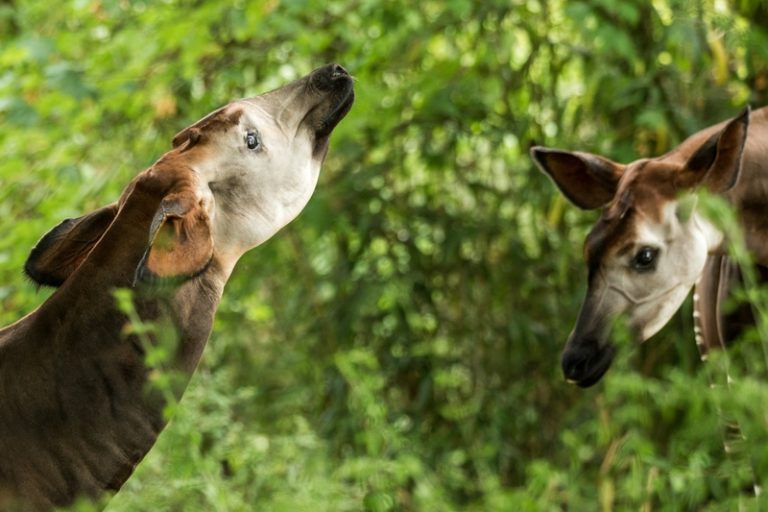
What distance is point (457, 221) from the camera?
18.6ft

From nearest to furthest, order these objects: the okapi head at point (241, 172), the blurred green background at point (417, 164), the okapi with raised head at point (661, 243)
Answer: the okapi head at point (241, 172) → the okapi with raised head at point (661, 243) → the blurred green background at point (417, 164)

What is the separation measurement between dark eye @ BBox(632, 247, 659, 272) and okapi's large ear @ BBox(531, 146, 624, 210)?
26 cm

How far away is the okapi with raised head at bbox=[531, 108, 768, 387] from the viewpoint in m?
3.08

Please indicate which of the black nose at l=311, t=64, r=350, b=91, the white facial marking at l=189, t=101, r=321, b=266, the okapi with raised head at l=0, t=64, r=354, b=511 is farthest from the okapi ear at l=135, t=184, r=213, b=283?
the black nose at l=311, t=64, r=350, b=91

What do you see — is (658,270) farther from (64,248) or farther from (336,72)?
(64,248)

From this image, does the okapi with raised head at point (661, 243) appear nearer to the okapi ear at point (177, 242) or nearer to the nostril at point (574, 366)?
the nostril at point (574, 366)

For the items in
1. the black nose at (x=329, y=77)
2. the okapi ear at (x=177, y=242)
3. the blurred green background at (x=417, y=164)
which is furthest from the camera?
the blurred green background at (x=417, y=164)

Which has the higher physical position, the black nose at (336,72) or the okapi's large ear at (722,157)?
the black nose at (336,72)

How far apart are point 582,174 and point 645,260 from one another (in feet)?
1.14

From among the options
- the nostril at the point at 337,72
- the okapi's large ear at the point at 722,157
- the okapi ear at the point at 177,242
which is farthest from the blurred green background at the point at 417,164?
the okapi ear at the point at 177,242

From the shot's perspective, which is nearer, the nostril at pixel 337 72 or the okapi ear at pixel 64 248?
the okapi ear at pixel 64 248

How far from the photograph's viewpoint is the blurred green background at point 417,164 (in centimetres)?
507

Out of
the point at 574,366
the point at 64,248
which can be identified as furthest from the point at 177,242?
the point at 574,366

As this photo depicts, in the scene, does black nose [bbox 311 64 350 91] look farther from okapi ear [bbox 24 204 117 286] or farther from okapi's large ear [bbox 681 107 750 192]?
okapi's large ear [bbox 681 107 750 192]
